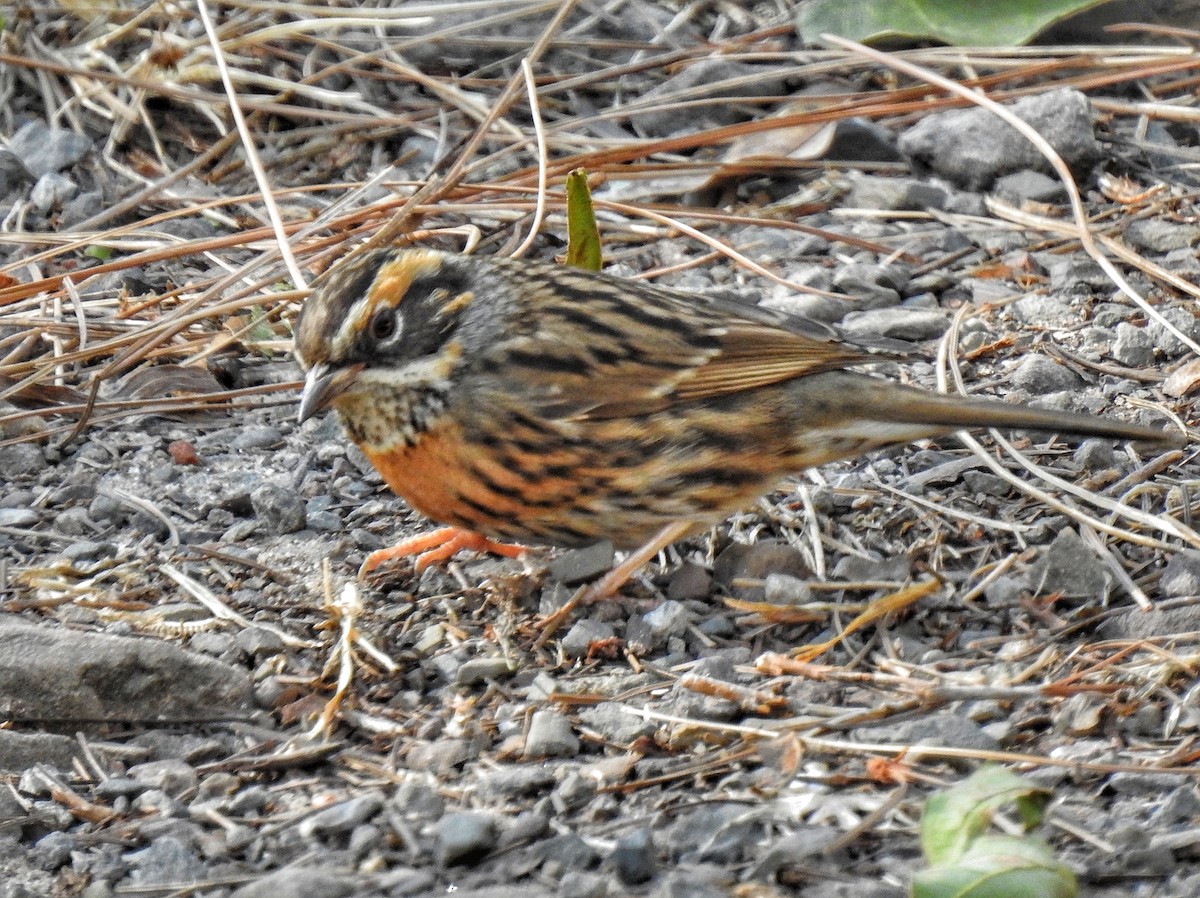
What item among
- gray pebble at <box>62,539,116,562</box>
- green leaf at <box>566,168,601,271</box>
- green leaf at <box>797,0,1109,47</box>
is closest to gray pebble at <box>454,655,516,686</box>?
gray pebble at <box>62,539,116,562</box>

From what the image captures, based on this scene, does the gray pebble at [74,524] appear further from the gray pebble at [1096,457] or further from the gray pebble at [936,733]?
the gray pebble at [1096,457]

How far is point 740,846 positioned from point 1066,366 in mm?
2784

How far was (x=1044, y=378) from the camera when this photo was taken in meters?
5.33

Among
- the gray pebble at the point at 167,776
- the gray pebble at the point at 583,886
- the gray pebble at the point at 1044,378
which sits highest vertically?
the gray pebble at the point at 583,886

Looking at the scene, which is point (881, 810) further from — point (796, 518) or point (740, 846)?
point (796, 518)

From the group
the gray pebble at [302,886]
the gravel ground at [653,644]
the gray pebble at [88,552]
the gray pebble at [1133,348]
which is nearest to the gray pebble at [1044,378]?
the gravel ground at [653,644]

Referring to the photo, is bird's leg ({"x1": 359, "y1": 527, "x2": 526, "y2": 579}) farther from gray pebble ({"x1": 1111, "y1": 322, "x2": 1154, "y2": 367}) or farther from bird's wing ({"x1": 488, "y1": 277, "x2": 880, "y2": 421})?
gray pebble ({"x1": 1111, "y1": 322, "x2": 1154, "y2": 367})

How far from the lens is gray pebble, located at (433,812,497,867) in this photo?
316 centimetres

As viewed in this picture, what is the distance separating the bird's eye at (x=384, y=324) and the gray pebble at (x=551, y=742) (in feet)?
4.17

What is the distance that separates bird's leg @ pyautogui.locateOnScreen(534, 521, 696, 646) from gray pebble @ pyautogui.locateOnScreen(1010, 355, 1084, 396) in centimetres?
135

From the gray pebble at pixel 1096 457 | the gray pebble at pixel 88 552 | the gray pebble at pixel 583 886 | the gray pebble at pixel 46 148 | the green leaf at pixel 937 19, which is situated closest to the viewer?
the gray pebble at pixel 583 886

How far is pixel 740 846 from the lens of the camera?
10.3 ft

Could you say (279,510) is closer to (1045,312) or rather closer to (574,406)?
(574,406)

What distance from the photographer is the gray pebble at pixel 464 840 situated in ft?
10.4
